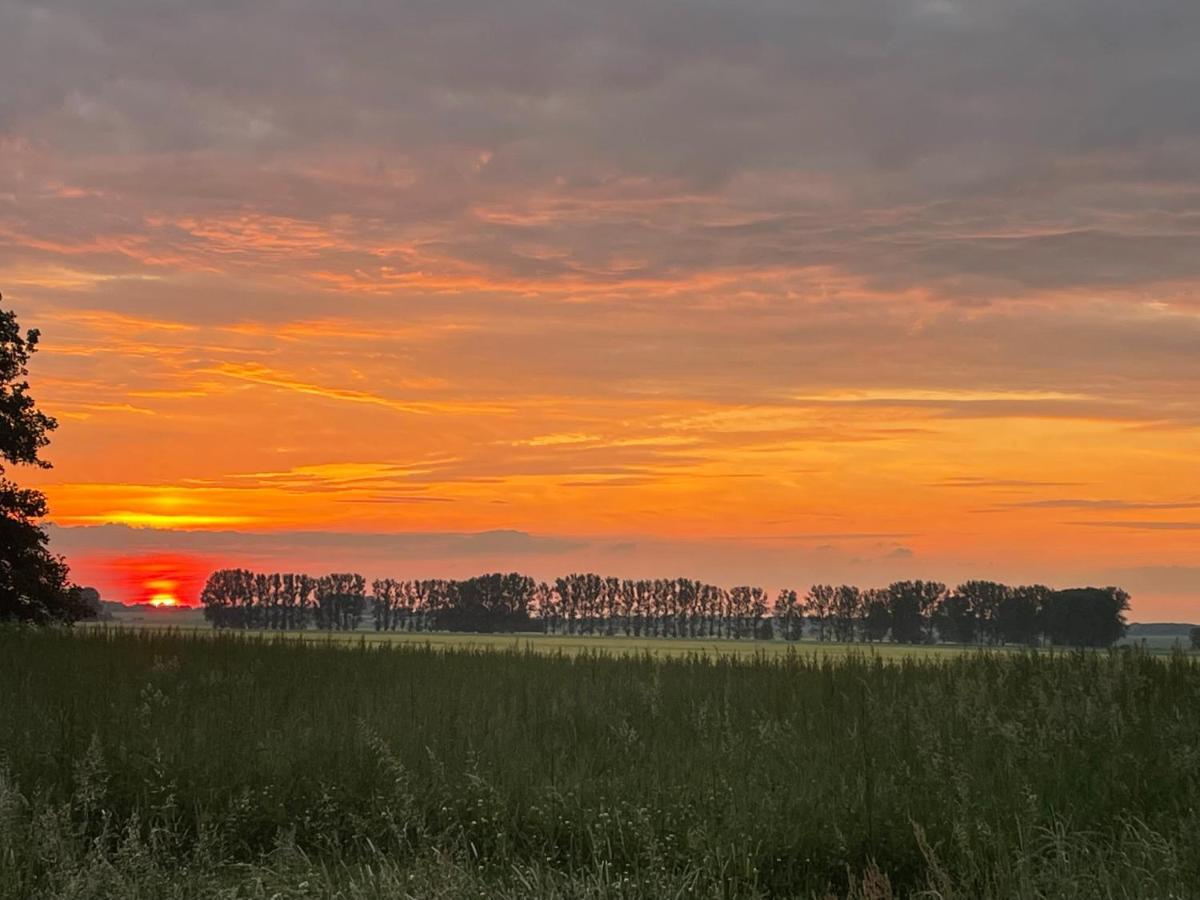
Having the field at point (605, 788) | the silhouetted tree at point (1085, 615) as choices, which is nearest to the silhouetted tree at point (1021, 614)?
the silhouetted tree at point (1085, 615)

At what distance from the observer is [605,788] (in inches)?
→ 422

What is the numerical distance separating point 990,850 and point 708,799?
2.40m

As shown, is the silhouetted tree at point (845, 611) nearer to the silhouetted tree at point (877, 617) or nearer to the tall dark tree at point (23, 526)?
the silhouetted tree at point (877, 617)

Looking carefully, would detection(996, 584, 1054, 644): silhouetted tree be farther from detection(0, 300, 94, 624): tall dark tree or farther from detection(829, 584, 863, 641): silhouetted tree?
detection(0, 300, 94, 624): tall dark tree

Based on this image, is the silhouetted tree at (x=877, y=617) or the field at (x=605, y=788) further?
the silhouetted tree at (x=877, y=617)

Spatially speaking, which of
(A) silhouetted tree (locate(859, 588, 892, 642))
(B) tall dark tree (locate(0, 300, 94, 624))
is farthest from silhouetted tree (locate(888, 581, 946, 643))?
(B) tall dark tree (locate(0, 300, 94, 624))

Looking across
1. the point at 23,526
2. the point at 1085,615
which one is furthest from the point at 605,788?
the point at 1085,615

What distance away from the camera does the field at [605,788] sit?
846 centimetres

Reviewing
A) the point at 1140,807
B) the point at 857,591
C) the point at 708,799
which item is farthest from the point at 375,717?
the point at 857,591

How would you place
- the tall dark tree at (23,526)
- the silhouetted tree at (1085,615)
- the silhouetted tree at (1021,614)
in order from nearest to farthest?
the tall dark tree at (23,526) → the silhouetted tree at (1085,615) → the silhouetted tree at (1021,614)

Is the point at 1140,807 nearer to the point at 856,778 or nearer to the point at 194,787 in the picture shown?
the point at 856,778

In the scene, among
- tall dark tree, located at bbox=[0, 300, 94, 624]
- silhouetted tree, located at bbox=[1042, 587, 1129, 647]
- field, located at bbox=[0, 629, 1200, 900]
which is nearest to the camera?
field, located at bbox=[0, 629, 1200, 900]

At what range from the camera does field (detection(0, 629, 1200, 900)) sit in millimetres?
8461

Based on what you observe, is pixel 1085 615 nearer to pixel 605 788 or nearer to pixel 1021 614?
pixel 1021 614
